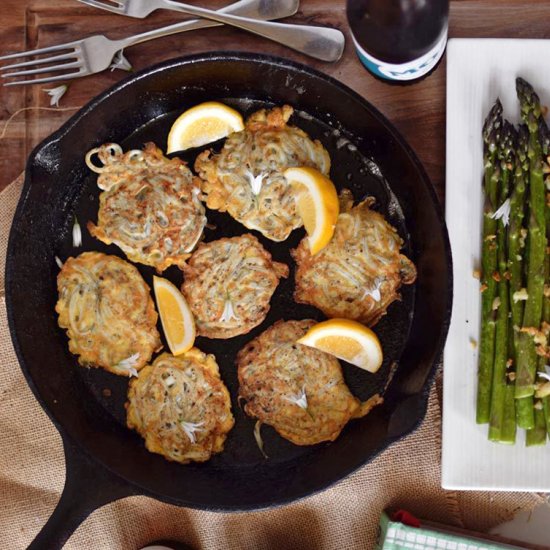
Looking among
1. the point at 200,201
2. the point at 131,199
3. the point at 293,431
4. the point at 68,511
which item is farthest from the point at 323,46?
the point at 68,511

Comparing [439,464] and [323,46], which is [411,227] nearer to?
[323,46]

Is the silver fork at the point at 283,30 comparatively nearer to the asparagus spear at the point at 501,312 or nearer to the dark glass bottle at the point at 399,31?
the dark glass bottle at the point at 399,31

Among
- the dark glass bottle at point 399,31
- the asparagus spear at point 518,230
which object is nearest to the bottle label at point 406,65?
the dark glass bottle at point 399,31

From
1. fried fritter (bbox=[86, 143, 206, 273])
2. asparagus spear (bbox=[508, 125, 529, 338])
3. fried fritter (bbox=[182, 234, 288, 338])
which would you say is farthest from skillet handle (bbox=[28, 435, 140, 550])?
asparagus spear (bbox=[508, 125, 529, 338])

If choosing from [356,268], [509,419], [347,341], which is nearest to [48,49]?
[356,268]

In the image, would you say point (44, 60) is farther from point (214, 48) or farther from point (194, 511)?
point (194, 511)

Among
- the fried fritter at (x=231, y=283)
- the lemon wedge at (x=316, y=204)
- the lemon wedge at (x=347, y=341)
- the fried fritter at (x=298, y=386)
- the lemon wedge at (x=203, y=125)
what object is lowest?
the fried fritter at (x=298, y=386)
